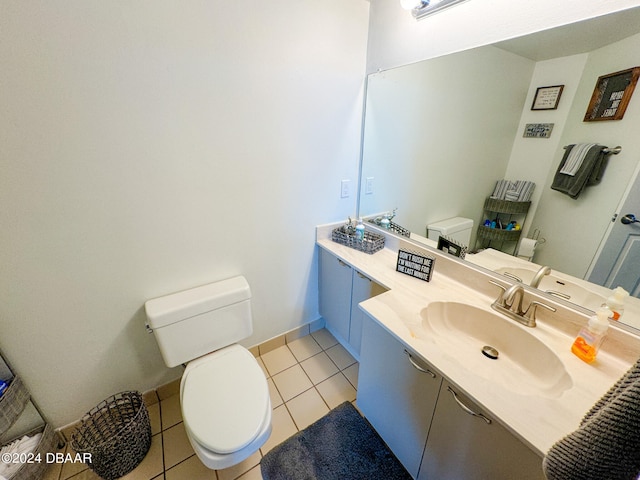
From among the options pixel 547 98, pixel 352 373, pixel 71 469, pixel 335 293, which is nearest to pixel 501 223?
pixel 547 98

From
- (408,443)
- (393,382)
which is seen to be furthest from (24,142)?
(408,443)

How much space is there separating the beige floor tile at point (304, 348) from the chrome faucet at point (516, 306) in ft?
4.04

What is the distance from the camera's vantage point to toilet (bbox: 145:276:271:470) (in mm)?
935

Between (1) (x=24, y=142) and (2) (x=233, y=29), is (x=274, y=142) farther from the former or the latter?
(1) (x=24, y=142)

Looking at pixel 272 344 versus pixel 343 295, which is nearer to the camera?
pixel 343 295

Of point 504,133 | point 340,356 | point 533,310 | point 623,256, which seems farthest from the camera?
point 340,356

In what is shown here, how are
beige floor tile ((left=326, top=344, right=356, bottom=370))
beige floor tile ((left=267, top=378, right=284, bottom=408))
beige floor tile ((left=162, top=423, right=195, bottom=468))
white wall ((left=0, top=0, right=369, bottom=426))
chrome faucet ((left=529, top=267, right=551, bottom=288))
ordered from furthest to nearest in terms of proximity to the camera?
beige floor tile ((left=326, top=344, right=356, bottom=370)), beige floor tile ((left=267, top=378, right=284, bottom=408)), beige floor tile ((left=162, top=423, right=195, bottom=468)), chrome faucet ((left=529, top=267, right=551, bottom=288)), white wall ((left=0, top=0, right=369, bottom=426))

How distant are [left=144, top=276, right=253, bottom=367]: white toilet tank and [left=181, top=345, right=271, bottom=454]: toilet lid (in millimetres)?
82

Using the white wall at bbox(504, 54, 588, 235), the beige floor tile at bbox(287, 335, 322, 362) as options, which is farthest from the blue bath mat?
the white wall at bbox(504, 54, 588, 235)

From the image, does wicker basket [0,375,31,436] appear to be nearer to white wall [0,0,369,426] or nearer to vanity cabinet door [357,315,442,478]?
white wall [0,0,369,426]

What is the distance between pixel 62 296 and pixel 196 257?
543 millimetres

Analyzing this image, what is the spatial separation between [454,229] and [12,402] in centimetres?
217

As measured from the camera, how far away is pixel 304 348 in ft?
6.04

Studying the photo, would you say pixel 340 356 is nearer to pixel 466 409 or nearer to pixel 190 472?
pixel 190 472
